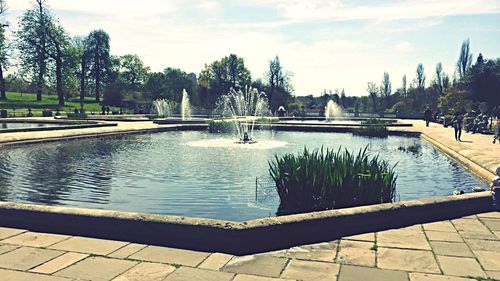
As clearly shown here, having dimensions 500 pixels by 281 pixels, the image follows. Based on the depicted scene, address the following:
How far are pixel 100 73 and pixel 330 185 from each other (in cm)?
8631

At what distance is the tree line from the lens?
62.1 meters

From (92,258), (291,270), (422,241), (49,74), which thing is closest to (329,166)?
(422,241)

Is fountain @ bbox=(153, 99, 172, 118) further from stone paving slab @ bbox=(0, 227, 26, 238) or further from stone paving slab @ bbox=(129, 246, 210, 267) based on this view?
stone paving slab @ bbox=(129, 246, 210, 267)

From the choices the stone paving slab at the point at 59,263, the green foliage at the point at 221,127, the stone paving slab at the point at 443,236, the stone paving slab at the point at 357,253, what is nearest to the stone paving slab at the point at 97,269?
the stone paving slab at the point at 59,263

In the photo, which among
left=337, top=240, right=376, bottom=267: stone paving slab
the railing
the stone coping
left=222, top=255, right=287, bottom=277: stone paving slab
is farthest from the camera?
the railing

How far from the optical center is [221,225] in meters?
5.52

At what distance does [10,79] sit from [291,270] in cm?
8581

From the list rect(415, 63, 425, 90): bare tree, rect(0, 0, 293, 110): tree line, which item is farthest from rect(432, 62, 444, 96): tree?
rect(0, 0, 293, 110): tree line

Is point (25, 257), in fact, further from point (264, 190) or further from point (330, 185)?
point (264, 190)

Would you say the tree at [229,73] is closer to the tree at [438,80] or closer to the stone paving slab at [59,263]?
the tree at [438,80]

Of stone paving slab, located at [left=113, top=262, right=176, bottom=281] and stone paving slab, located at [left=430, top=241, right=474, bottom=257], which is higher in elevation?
stone paving slab, located at [left=430, top=241, right=474, bottom=257]

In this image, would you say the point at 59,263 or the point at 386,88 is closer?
the point at 59,263

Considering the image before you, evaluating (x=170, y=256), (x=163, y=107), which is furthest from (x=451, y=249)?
(x=163, y=107)

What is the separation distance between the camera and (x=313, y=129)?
31.1 meters
